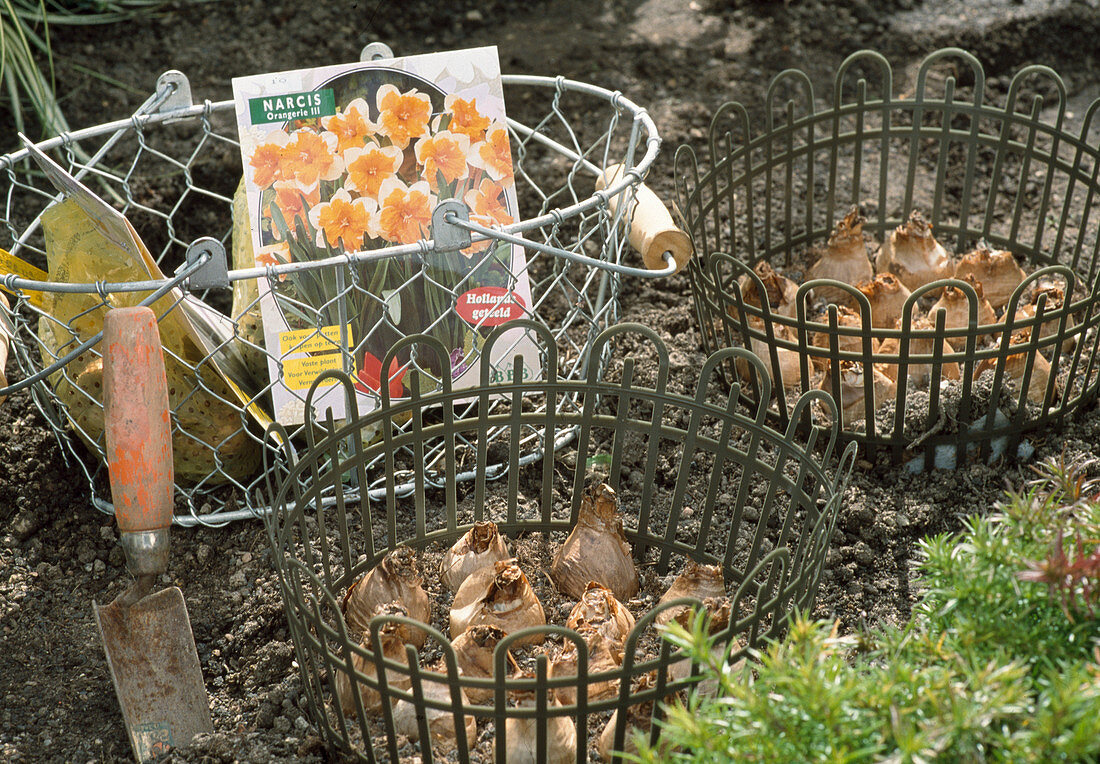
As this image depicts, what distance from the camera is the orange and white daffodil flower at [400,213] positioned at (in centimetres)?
145

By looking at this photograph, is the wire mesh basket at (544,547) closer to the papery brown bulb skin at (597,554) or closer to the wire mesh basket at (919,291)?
the papery brown bulb skin at (597,554)

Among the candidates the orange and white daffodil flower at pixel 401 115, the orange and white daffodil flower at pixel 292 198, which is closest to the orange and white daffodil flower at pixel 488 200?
the orange and white daffodil flower at pixel 401 115

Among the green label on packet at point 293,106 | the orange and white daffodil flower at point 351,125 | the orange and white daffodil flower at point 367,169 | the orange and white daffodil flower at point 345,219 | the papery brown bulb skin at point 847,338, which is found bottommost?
the papery brown bulb skin at point 847,338

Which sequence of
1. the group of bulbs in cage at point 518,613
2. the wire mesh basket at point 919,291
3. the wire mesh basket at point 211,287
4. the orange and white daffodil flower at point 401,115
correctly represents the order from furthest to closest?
the orange and white daffodil flower at point 401,115 → the wire mesh basket at point 919,291 → the wire mesh basket at point 211,287 → the group of bulbs in cage at point 518,613

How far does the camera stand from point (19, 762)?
1.11 metres

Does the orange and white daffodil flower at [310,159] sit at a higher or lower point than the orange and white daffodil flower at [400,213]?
higher

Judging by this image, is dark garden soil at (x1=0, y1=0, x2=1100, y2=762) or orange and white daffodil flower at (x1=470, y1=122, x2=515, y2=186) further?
orange and white daffodil flower at (x1=470, y1=122, x2=515, y2=186)

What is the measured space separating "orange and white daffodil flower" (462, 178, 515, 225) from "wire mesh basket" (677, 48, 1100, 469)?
0.30 metres

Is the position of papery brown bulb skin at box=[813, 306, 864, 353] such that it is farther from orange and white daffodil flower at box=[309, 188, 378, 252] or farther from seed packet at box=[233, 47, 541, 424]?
orange and white daffodil flower at box=[309, 188, 378, 252]

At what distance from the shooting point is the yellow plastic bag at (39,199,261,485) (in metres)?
1.31

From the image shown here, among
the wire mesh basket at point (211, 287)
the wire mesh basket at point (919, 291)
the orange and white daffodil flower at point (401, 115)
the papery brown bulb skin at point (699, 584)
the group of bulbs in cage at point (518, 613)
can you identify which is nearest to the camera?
the group of bulbs in cage at point (518, 613)

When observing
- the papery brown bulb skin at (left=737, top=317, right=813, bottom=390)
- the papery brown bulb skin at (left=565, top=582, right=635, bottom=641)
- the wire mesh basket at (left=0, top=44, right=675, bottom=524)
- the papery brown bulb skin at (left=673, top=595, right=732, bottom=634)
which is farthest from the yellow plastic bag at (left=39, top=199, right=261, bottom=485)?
the papery brown bulb skin at (left=737, top=317, right=813, bottom=390)

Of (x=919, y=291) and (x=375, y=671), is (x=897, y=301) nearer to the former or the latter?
(x=919, y=291)

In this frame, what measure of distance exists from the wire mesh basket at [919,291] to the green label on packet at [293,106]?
1.90 ft
